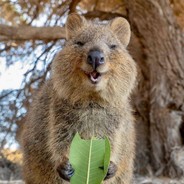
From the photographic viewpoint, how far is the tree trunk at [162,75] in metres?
6.27

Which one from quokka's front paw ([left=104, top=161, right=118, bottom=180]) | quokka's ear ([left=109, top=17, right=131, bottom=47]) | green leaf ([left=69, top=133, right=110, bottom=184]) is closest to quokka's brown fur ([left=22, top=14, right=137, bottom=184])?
quokka's ear ([left=109, top=17, right=131, bottom=47])

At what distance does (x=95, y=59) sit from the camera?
9.04 feet

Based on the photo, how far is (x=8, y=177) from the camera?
6.47 meters

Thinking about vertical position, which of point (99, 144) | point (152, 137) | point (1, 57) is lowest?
point (99, 144)

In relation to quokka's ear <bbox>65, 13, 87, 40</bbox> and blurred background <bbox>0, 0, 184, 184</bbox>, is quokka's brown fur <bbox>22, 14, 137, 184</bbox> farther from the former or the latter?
blurred background <bbox>0, 0, 184, 184</bbox>

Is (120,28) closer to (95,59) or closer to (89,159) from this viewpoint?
(95,59)

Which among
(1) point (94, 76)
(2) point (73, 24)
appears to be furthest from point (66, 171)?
(2) point (73, 24)

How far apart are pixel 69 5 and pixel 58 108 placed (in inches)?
131

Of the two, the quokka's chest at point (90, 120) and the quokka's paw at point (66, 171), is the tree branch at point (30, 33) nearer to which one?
the quokka's chest at point (90, 120)

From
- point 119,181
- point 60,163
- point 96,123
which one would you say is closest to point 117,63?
point 96,123

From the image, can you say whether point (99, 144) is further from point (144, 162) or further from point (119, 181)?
point (144, 162)

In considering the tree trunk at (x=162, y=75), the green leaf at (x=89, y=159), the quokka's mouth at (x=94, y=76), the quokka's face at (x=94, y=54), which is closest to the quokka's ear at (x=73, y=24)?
the quokka's face at (x=94, y=54)

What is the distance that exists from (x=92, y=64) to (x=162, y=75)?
378 cm

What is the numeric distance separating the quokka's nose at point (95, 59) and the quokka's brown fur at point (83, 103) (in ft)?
0.13
